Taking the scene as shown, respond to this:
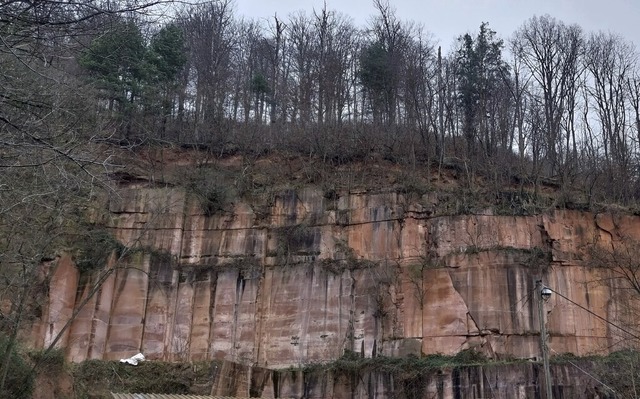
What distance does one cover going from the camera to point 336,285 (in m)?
25.7

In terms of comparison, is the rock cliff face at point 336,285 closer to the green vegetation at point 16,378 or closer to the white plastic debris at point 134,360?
the white plastic debris at point 134,360

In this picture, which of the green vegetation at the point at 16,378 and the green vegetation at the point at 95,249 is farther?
the green vegetation at the point at 95,249

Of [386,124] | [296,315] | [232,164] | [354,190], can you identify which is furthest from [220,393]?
[386,124]

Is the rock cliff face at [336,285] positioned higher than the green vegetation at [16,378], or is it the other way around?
the rock cliff face at [336,285]

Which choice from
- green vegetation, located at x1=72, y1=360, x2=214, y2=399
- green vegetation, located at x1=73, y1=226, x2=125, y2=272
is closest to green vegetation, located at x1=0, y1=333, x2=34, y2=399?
green vegetation, located at x1=72, y1=360, x2=214, y2=399

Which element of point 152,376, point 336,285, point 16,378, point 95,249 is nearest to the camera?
point 16,378

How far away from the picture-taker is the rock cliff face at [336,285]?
24.4m

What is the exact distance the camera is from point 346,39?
41188 mm

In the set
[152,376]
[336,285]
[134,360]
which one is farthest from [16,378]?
[336,285]

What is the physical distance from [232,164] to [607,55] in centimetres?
2160

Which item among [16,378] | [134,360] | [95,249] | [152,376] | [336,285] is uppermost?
[95,249]

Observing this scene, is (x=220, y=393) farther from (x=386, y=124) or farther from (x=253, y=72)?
(x=253, y=72)

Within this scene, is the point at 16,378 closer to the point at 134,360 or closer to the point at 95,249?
the point at 134,360

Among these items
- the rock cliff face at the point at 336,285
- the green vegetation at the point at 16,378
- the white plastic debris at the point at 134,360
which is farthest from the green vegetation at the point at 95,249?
the green vegetation at the point at 16,378
